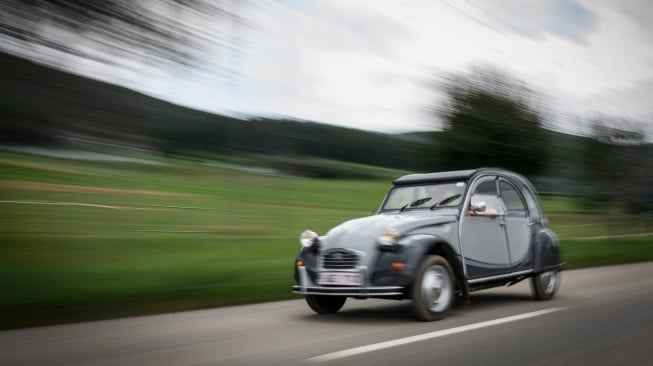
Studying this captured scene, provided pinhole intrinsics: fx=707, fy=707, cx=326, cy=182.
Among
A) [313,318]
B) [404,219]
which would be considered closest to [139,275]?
[313,318]

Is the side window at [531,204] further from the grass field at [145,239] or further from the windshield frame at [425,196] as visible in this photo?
the grass field at [145,239]

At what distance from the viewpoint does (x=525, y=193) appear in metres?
11.1

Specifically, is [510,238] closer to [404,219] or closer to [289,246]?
[404,219]

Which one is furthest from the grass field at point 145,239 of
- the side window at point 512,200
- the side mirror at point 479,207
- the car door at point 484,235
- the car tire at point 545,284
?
the car tire at point 545,284

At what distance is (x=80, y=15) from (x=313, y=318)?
4423mm

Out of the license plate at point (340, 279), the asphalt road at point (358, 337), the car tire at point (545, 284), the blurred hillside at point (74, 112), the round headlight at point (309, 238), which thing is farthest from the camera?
the car tire at point (545, 284)

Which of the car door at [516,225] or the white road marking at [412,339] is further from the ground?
the car door at [516,225]

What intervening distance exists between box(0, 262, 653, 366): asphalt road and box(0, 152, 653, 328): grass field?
1.28 meters

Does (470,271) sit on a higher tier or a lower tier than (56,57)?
lower

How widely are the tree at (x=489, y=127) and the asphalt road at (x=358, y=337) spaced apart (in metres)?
16.6

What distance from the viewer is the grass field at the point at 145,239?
9844 mm

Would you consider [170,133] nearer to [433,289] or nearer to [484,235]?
[433,289]

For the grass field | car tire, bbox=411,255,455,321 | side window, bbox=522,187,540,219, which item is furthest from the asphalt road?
side window, bbox=522,187,540,219

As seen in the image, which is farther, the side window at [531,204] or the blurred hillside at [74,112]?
the side window at [531,204]
